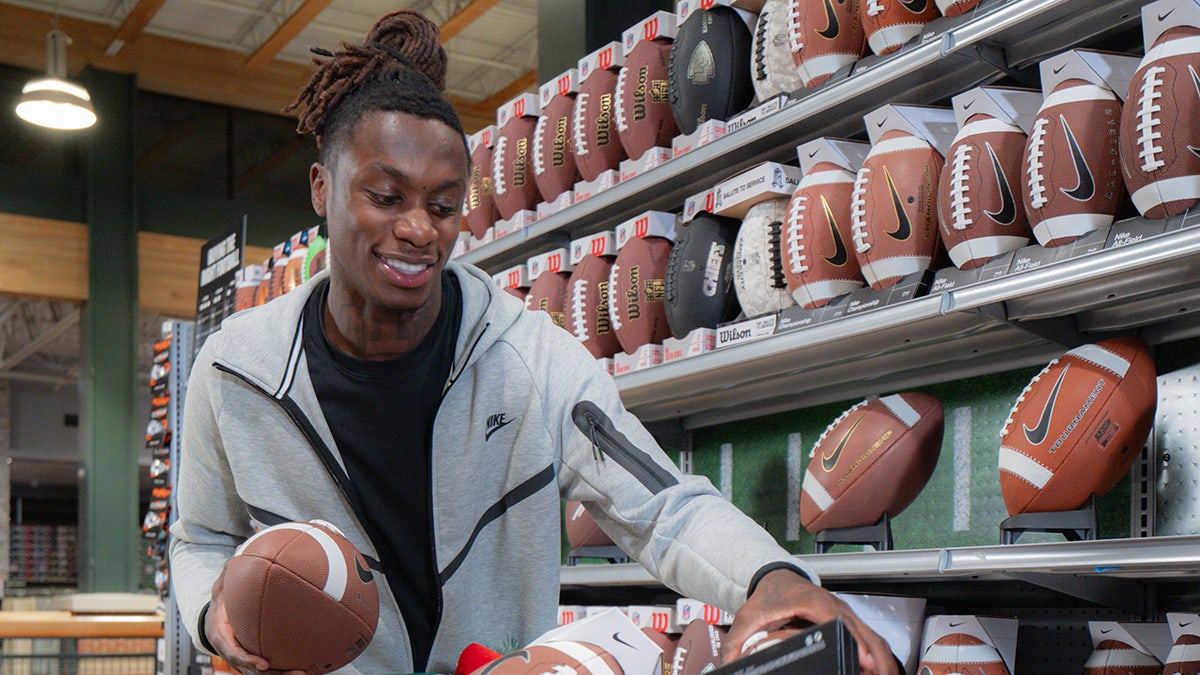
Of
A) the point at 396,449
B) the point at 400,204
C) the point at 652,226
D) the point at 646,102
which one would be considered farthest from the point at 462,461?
the point at 646,102

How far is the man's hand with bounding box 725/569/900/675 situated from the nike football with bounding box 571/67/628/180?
8.04 ft

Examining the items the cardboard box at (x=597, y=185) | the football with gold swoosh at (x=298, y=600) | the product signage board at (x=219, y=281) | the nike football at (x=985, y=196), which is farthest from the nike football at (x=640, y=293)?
the product signage board at (x=219, y=281)

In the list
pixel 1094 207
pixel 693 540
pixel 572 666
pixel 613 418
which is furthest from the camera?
pixel 1094 207

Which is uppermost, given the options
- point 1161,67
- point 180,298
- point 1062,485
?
point 180,298

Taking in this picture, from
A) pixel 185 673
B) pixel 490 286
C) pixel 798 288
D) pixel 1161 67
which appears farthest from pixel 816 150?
pixel 185 673

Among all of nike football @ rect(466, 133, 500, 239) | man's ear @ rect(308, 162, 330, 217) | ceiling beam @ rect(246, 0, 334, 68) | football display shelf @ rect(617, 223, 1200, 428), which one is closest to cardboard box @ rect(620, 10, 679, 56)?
nike football @ rect(466, 133, 500, 239)

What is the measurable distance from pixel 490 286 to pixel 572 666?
80 centimetres

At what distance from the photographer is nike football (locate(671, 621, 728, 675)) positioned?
A: 9.35 feet

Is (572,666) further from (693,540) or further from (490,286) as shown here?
(490,286)

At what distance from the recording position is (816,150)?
9.42 ft

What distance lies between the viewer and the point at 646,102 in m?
3.38

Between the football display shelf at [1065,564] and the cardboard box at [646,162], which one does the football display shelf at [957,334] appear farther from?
the cardboard box at [646,162]

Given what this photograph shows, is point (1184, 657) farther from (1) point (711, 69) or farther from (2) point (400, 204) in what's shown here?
(1) point (711, 69)

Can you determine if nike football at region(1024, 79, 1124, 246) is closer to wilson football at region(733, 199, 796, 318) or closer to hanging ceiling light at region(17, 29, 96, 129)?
wilson football at region(733, 199, 796, 318)
